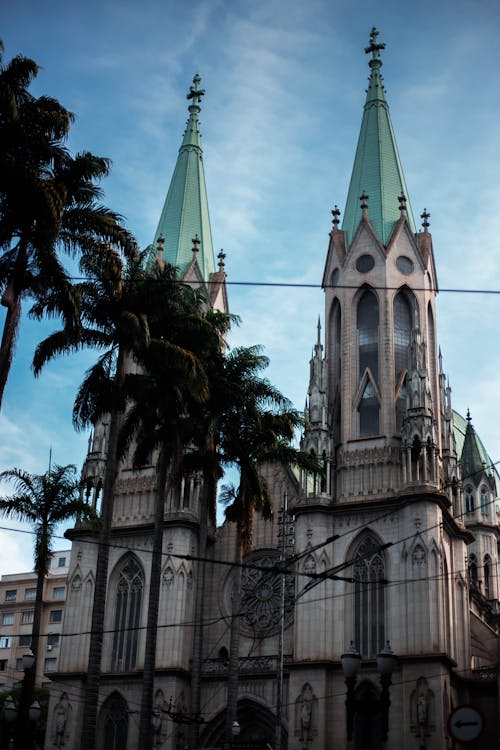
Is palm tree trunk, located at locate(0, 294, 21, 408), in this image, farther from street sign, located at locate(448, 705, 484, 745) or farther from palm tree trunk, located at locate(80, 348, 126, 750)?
street sign, located at locate(448, 705, 484, 745)

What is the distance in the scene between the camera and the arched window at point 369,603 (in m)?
41.0

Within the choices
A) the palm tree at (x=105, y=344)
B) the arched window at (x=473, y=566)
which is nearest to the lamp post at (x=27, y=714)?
the palm tree at (x=105, y=344)

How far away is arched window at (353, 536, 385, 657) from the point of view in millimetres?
40969

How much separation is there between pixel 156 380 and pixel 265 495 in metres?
6.18

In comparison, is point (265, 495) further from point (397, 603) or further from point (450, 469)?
point (450, 469)

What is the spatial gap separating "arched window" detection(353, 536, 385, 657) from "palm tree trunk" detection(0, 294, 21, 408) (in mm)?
19238

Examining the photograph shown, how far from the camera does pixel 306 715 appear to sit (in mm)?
39594

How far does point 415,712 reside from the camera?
125ft

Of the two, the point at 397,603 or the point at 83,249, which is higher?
the point at 83,249

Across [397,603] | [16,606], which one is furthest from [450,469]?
[16,606]

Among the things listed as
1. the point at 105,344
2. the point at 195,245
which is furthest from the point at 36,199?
the point at 195,245

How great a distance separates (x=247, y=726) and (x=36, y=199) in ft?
85.8

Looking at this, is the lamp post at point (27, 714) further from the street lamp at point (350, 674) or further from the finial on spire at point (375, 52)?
the finial on spire at point (375, 52)

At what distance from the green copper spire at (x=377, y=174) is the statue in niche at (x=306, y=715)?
22121 millimetres
